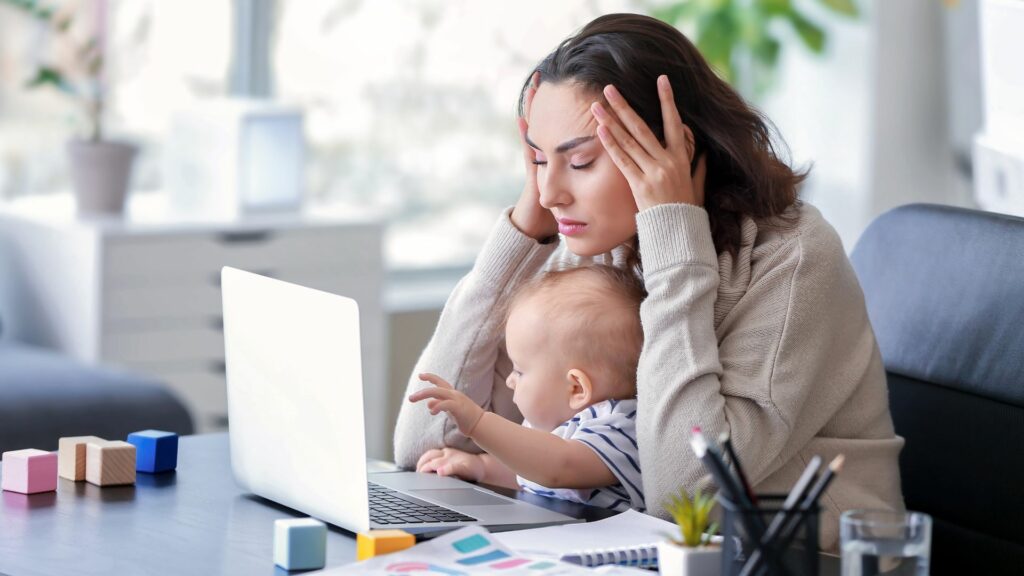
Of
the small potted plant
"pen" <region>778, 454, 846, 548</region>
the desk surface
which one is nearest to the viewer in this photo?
"pen" <region>778, 454, 846, 548</region>

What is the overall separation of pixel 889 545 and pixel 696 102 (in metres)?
0.66

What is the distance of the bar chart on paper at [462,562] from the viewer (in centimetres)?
111

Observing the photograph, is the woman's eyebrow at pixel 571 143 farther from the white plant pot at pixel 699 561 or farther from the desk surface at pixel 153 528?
the white plant pot at pixel 699 561

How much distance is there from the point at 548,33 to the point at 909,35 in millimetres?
1086

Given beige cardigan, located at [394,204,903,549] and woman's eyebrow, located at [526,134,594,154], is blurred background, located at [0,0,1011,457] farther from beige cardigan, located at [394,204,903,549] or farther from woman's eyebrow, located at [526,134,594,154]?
beige cardigan, located at [394,204,903,549]

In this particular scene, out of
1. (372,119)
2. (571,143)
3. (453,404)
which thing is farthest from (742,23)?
(453,404)

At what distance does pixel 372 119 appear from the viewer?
4184 mm

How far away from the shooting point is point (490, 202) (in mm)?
4434

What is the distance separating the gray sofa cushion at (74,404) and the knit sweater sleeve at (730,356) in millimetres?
1571

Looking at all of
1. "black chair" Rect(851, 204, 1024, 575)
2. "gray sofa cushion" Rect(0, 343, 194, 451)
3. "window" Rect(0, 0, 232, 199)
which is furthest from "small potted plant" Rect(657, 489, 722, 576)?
"window" Rect(0, 0, 232, 199)

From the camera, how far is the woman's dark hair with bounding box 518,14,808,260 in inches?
58.3

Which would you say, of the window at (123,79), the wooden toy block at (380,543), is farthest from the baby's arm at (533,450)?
the window at (123,79)

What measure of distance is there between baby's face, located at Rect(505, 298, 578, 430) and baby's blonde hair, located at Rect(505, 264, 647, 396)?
0.01m

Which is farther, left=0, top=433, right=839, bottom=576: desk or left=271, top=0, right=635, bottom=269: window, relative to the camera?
left=271, top=0, right=635, bottom=269: window
